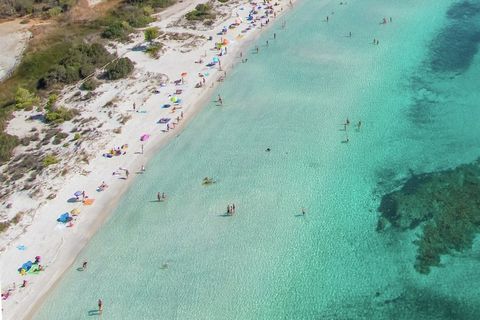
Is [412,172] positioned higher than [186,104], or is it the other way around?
[186,104]

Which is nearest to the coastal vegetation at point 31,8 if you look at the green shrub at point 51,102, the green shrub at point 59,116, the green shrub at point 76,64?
the green shrub at point 76,64

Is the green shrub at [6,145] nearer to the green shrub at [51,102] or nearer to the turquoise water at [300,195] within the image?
the green shrub at [51,102]

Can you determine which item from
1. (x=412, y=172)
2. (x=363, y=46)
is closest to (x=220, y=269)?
(x=412, y=172)

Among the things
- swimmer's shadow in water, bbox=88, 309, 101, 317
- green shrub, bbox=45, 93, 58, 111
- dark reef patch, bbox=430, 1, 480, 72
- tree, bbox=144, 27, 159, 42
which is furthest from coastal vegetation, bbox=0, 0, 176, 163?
dark reef patch, bbox=430, 1, 480, 72

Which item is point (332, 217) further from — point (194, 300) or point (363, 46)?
point (363, 46)

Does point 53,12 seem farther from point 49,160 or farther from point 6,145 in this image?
point 49,160

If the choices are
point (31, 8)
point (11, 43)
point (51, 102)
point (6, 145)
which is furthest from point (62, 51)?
point (6, 145)
